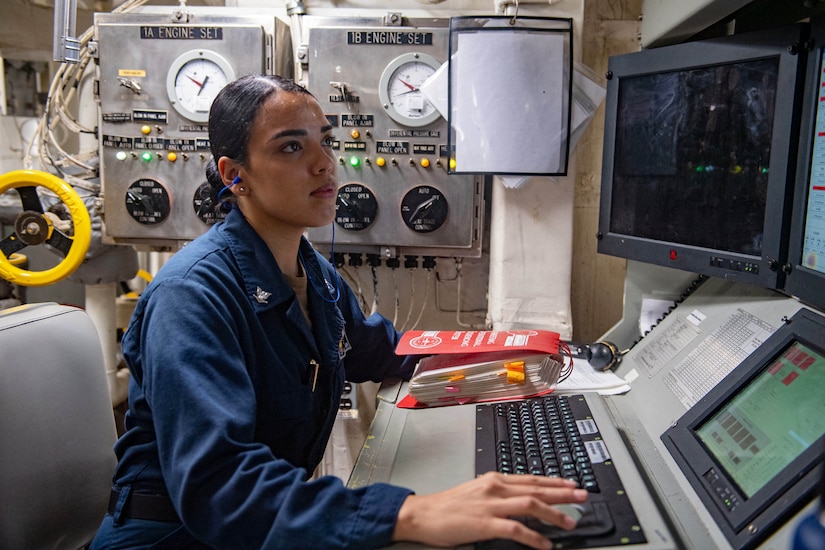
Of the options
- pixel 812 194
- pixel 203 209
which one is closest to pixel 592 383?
pixel 812 194

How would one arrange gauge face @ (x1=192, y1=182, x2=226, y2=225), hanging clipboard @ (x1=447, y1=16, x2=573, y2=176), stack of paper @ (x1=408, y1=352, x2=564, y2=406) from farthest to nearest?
gauge face @ (x1=192, y1=182, x2=226, y2=225) < hanging clipboard @ (x1=447, y1=16, x2=573, y2=176) < stack of paper @ (x1=408, y1=352, x2=564, y2=406)

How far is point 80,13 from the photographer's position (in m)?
3.10

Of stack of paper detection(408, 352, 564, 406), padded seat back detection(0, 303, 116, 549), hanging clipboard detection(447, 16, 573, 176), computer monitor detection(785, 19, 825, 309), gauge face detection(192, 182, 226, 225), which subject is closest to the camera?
computer monitor detection(785, 19, 825, 309)

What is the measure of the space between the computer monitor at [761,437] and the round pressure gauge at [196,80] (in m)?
1.47

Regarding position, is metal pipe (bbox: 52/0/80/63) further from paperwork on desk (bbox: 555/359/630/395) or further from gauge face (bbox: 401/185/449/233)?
paperwork on desk (bbox: 555/359/630/395)

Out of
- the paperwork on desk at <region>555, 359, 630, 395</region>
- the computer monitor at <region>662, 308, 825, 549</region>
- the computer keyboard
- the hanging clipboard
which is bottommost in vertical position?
the paperwork on desk at <region>555, 359, 630, 395</region>

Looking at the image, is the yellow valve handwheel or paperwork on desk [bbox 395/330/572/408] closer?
paperwork on desk [bbox 395/330/572/408]

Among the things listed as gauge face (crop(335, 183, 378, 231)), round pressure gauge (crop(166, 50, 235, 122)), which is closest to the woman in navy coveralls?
gauge face (crop(335, 183, 378, 231))

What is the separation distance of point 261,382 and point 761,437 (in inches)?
30.7

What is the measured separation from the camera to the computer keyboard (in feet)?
2.68

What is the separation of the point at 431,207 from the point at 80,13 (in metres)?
2.28

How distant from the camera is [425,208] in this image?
1.87m

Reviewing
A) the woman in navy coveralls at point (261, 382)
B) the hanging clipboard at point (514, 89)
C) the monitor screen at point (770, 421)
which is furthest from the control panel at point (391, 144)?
the monitor screen at point (770, 421)

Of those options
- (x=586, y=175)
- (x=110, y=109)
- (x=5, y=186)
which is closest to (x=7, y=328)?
(x=5, y=186)
